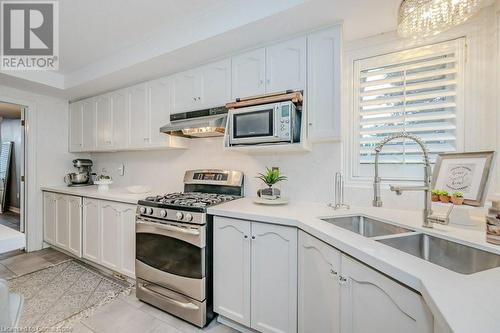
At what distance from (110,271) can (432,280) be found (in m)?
2.93

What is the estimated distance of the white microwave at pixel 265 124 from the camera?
65.8 inches

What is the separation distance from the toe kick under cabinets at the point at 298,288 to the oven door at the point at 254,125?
650mm

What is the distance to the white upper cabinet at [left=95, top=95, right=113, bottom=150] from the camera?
→ 3.02 m

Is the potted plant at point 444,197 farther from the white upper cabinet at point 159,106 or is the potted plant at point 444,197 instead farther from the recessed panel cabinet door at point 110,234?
the recessed panel cabinet door at point 110,234

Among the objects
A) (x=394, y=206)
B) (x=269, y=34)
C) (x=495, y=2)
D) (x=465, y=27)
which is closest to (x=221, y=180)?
(x=269, y=34)

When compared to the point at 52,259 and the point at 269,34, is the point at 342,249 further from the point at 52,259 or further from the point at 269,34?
the point at 52,259

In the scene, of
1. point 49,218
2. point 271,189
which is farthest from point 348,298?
point 49,218

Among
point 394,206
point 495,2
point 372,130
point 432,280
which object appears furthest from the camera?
point 372,130

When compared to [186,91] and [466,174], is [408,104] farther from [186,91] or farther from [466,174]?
[186,91]

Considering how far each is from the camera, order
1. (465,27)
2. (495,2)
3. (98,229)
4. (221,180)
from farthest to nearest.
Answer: (98,229) < (221,180) < (465,27) < (495,2)

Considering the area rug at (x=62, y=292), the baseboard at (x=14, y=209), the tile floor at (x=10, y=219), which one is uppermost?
the baseboard at (x=14, y=209)

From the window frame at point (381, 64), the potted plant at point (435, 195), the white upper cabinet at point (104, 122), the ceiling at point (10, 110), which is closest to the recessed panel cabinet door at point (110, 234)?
the white upper cabinet at point (104, 122)

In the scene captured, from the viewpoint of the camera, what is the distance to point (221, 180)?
7.56ft

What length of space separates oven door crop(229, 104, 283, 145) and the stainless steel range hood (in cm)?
16
